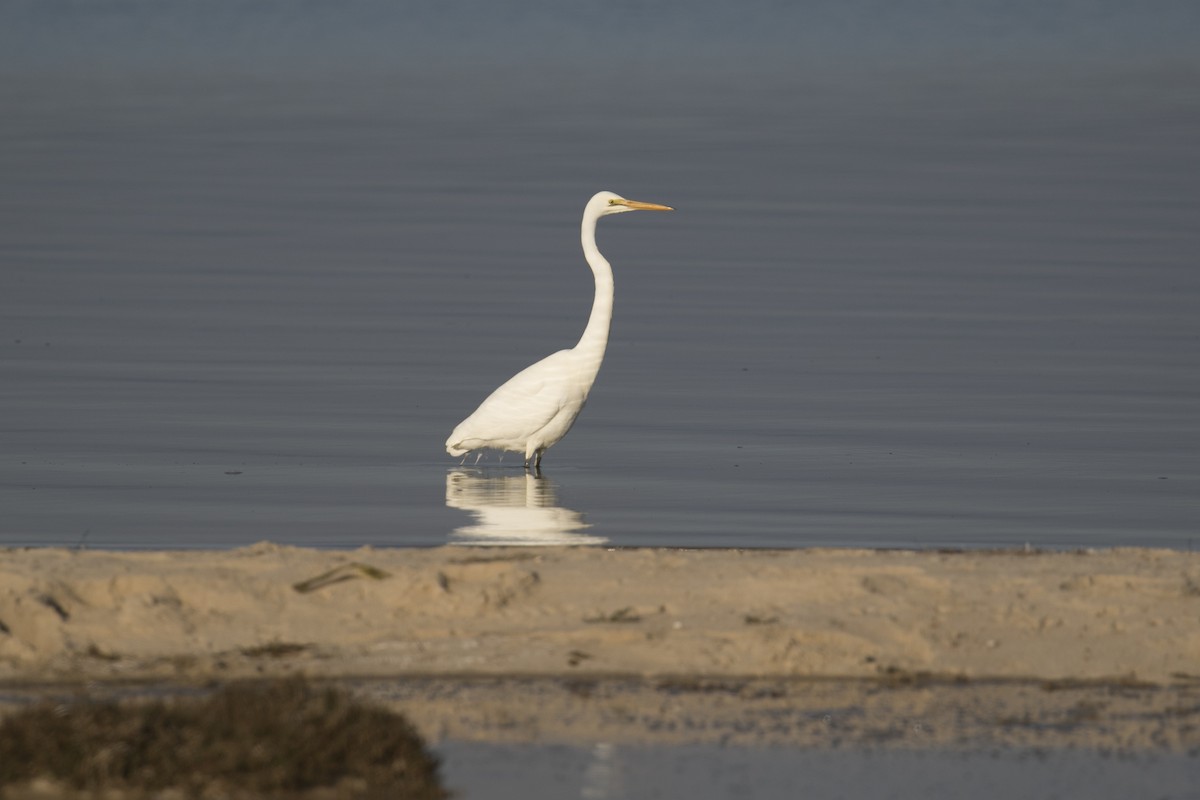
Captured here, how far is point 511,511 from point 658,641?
15.6 feet

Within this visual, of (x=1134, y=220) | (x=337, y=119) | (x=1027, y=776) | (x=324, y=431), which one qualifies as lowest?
(x=1027, y=776)

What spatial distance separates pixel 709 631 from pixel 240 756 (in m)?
2.67

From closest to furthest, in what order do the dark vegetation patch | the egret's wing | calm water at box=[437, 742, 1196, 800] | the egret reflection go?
the dark vegetation patch < calm water at box=[437, 742, 1196, 800] < the egret reflection < the egret's wing

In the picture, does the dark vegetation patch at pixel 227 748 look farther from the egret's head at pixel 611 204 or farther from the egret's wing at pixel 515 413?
the egret's head at pixel 611 204

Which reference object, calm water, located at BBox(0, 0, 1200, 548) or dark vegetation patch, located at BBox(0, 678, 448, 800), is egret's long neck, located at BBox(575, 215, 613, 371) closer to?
calm water, located at BBox(0, 0, 1200, 548)

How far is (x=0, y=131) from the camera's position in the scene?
41.4m

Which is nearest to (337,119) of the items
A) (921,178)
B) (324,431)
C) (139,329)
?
(921,178)

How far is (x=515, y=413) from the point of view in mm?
16047

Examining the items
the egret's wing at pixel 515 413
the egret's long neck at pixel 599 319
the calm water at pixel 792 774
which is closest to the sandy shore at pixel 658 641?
the calm water at pixel 792 774

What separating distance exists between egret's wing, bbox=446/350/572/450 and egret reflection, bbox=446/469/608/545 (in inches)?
10.7

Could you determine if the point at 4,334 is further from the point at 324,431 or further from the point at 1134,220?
the point at 1134,220

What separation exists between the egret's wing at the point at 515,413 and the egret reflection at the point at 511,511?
0.27 m

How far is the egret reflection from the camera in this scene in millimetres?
12758

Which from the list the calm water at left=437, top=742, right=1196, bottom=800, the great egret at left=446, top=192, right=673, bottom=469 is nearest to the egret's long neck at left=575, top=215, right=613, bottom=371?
the great egret at left=446, top=192, right=673, bottom=469
